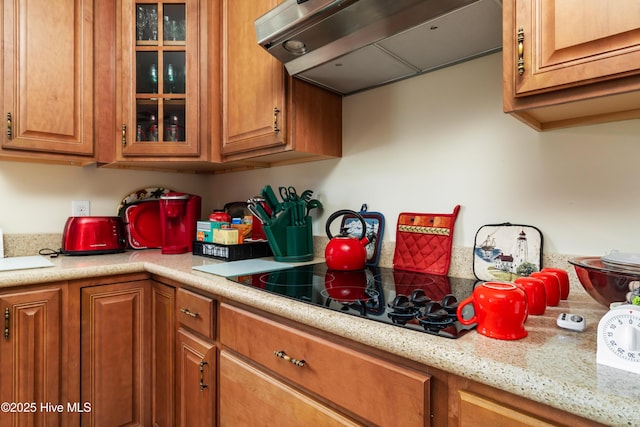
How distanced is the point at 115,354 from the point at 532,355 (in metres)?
1.52

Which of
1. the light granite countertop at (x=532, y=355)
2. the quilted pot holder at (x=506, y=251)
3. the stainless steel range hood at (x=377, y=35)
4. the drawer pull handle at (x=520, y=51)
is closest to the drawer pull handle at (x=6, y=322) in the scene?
the light granite countertop at (x=532, y=355)

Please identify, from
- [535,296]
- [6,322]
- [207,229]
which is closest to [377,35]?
[535,296]

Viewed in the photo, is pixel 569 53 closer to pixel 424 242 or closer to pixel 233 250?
pixel 424 242

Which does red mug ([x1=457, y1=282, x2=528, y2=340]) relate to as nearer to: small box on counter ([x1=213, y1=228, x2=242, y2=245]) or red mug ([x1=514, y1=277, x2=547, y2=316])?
red mug ([x1=514, y1=277, x2=547, y2=316])

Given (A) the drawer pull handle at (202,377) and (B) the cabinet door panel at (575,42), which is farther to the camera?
(A) the drawer pull handle at (202,377)

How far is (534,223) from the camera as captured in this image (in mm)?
1059

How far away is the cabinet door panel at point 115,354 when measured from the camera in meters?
1.39

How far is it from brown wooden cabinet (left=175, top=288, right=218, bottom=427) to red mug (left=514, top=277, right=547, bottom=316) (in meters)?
0.90

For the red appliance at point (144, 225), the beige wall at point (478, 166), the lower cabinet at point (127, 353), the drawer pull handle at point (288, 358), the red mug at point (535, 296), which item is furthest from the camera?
the red appliance at point (144, 225)

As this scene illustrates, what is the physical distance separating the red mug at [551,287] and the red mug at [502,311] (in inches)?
7.7

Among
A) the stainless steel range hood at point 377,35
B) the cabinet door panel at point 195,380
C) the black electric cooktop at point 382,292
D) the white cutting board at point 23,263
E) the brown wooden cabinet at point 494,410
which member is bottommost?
the cabinet door panel at point 195,380

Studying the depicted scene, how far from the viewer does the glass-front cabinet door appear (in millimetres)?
1665

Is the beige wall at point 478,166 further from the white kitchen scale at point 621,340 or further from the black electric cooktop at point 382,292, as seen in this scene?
the white kitchen scale at point 621,340

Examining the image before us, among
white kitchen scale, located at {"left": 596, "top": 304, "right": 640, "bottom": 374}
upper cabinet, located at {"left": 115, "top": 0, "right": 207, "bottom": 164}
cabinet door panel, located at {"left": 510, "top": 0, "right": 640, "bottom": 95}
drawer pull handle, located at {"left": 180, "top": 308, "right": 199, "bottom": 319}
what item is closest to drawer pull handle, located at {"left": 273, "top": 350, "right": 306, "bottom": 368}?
drawer pull handle, located at {"left": 180, "top": 308, "right": 199, "bottom": 319}
